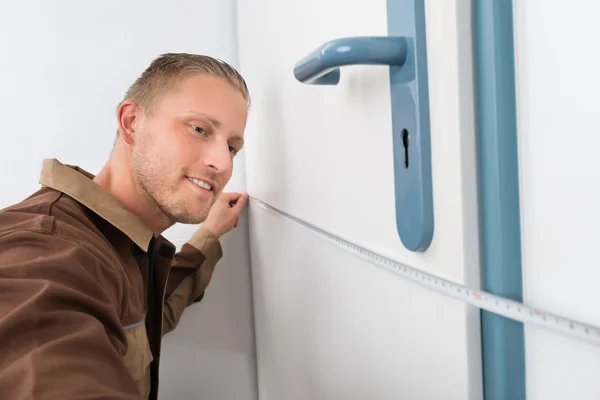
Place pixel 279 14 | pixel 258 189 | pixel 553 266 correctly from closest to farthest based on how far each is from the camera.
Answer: pixel 553 266, pixel 279 14, pixel 258 189

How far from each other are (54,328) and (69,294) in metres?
0.04

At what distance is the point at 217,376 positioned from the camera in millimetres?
1199

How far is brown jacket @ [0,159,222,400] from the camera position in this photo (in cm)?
38

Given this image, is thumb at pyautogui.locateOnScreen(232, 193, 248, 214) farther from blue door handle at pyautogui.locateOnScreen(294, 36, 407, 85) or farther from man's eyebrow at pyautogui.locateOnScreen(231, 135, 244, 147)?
blue door handle at pyautogui.locateOnScreen(294, 36, 407, 85)

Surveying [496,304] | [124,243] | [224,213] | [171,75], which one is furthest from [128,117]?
[496,304]

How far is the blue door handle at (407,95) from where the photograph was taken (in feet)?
1.12

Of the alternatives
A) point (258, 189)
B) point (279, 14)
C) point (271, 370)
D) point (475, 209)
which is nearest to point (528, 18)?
point (475, 209)

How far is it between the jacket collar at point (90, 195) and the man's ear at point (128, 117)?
14cm

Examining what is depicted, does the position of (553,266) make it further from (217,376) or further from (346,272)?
(217,376)

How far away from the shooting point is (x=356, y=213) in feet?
1.59

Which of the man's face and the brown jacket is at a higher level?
the man's face

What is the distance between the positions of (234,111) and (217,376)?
2.51 ft

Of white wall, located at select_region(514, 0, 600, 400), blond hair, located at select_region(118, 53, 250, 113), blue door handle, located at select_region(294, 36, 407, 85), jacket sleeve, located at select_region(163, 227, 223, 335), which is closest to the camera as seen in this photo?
white wall, located at select_region(514, 0, 600, 400)

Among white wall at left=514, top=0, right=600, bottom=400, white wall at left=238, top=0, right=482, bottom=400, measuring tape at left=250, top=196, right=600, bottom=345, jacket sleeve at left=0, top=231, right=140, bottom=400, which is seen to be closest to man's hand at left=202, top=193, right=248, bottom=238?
white wall at left=238, top=0, right=482, bottom=400
